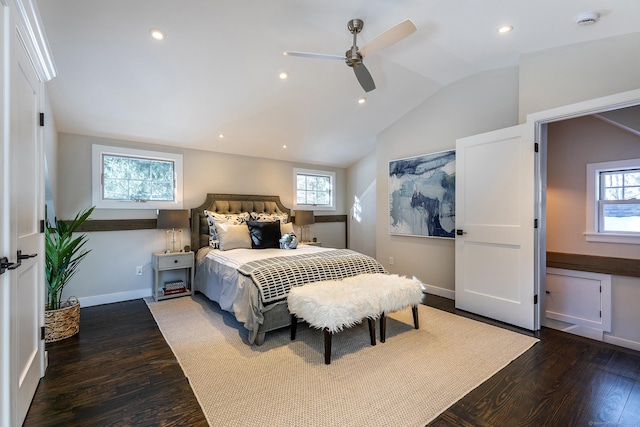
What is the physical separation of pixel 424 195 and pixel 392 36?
2515mm

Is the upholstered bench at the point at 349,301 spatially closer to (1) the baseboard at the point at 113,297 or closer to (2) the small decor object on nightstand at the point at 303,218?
(2) the small decor object on nightstand at the point at 303,218

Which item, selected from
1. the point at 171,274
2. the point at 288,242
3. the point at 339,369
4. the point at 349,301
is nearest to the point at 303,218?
the point at 288,242

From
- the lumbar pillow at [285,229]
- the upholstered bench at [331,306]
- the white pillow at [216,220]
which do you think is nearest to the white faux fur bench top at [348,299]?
the upholstered bench at [331,306]

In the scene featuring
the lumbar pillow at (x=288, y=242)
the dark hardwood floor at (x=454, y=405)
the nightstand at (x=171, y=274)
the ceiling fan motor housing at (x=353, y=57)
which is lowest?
the dark hardwood floor at (x=454, y=405)

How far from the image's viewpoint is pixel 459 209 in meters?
3.58

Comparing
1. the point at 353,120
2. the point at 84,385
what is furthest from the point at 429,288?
the point at 84,385

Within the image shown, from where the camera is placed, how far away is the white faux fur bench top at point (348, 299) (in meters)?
2.26

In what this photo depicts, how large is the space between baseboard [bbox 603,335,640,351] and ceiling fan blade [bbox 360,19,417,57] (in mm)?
3471

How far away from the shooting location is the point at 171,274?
13.8 ft

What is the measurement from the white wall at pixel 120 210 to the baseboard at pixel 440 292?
3.27 metres

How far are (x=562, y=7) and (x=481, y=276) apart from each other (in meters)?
2.60

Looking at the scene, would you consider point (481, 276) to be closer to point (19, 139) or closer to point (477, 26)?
point (477, 26)

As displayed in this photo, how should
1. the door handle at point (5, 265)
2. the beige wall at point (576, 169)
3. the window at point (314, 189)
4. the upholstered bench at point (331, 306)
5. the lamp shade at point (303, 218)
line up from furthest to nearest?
the window at point (314, 189), the lamp shade at point (303, 218), the beige wall at point (576, 169), the upholstered bench at point (331, 306), the door handle at point (5, 265)

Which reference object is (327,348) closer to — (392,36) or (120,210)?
(392,36)
